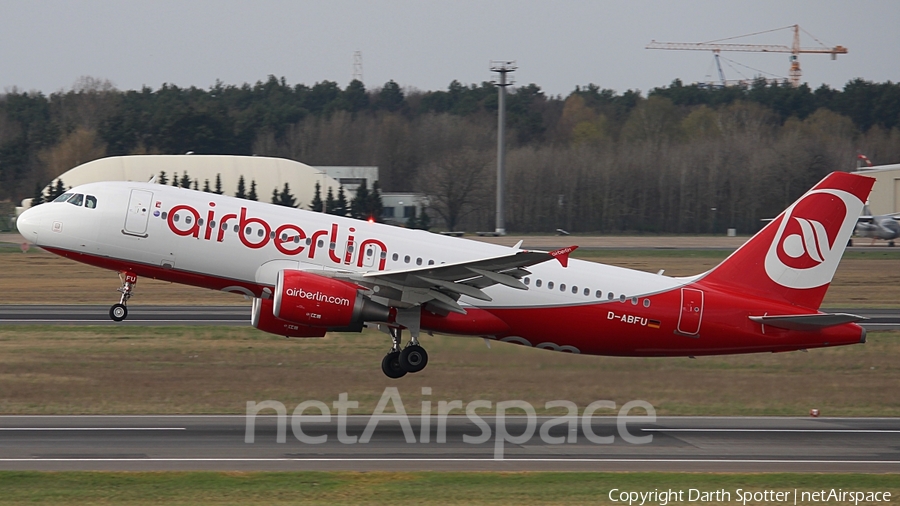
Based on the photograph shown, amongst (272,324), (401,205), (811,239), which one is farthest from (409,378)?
(401,205)

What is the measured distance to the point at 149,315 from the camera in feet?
140

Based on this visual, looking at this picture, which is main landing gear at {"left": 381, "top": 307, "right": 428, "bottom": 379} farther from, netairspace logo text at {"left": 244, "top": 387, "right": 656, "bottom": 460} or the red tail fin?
the red tail fin

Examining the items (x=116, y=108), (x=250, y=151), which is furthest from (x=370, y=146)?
(x=116, y=108)

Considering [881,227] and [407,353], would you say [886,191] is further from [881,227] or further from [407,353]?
[407,353]

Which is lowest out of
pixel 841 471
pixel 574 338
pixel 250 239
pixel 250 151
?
pixel 841 471

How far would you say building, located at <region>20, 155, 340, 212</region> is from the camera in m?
88.8

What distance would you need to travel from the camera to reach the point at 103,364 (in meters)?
30.8

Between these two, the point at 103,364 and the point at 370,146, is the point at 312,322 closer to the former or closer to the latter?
the point at 103,364

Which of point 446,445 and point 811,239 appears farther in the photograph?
point 811,239

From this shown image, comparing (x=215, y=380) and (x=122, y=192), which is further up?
(x=122, y=192)

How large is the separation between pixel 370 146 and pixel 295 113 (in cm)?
2434

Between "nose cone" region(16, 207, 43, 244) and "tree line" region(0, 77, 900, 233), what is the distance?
5956 centimetres

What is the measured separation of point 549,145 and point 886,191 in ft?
135

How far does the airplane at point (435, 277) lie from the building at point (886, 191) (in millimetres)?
81053
